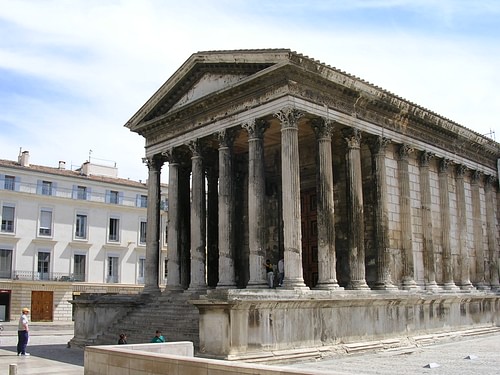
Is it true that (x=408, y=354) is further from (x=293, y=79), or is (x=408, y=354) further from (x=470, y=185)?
(x=470, y=185)

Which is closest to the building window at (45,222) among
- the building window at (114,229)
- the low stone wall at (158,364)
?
the building window at (114,229)

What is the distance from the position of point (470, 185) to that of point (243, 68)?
12978 mm

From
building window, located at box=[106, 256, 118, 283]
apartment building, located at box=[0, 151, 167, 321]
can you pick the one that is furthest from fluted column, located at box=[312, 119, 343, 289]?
building window, located at box=[106, 256, 118, 283]

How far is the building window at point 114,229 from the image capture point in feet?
145

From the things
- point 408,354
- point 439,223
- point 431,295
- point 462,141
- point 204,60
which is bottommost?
point 408,354

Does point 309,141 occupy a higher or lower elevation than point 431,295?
higher

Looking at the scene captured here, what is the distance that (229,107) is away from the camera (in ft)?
66.7

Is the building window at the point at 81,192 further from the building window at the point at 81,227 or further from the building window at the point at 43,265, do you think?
the building window at the point at 43,265

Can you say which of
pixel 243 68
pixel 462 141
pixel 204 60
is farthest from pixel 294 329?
pixel 462 141

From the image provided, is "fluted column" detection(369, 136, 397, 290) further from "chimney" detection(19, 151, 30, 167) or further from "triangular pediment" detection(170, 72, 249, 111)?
A: "chimney" detection(19, 151, 30, 167)

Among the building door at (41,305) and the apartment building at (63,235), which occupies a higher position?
the apartment building at (63,235)

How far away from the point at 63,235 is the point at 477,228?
2764 cm

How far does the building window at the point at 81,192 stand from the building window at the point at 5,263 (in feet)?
20.1

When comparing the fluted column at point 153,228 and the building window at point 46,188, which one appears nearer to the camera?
the fluted column at point 153,228
